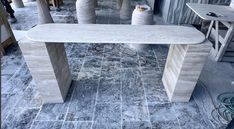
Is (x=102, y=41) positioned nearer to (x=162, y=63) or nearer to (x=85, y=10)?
(x=162, y=63)

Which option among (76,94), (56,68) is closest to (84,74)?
(76,94)

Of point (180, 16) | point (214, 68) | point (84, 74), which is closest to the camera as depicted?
point (84, 74)

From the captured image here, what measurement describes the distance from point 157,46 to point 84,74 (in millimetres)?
1481

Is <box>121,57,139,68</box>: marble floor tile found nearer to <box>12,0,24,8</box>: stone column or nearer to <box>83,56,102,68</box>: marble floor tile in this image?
<box>83,56,102,68</box>: marble floor tile

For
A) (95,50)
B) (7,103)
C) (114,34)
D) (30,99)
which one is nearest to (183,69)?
(114,34)

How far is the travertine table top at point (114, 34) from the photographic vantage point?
5.11 feet

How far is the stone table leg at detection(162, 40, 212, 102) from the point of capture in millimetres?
1655

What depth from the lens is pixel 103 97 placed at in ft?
7.04

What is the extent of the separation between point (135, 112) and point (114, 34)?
92cm

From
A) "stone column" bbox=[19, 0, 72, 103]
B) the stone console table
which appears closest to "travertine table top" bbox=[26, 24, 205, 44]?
the stone console table

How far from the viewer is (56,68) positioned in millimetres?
1843

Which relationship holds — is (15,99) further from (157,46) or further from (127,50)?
(157,46)

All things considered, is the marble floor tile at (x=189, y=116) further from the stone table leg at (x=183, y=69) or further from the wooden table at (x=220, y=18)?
the wooden table at (x=220, y=18)

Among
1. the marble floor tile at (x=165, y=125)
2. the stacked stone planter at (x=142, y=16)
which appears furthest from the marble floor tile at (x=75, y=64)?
the marble floor tile at (x=165, y=125)
